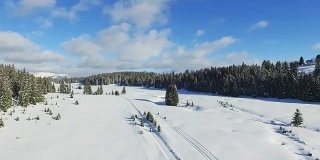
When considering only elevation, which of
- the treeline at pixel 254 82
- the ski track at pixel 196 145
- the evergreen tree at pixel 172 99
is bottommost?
the ski track at pixel 196 145

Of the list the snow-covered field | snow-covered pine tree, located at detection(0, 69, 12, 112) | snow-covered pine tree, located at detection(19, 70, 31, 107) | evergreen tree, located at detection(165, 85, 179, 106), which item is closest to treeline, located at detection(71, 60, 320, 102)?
evergreen tree, located at detection(165, 85, 179, 106)

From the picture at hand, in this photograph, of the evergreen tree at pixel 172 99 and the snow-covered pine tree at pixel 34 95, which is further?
the evergreen tree at pixel 172 99

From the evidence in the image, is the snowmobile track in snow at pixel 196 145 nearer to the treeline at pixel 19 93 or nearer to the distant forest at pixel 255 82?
the treeline at pixel 19 93

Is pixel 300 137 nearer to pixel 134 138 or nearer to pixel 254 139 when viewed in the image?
pixel 254 139

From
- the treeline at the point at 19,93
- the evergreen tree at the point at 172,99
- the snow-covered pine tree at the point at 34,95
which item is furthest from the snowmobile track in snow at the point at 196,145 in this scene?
the evergreen tree at the point at 172,99

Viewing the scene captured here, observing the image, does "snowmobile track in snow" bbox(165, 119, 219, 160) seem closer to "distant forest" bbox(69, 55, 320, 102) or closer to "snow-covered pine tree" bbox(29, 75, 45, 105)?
"snow-covered pine tree" bbox(29, 75, 45, 105)

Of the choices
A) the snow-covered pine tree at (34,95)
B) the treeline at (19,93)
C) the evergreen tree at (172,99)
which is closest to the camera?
the treeline at (19,93)

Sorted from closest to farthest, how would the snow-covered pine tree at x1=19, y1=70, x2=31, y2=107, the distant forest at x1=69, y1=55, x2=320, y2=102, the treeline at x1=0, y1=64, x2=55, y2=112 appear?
the treeline at x1=0, y1=64, x2=55, y2=112 < the snow-covered pine tree at x1=19, y1=70, x2=31, y2=107 < the distant forest at x1=69, y1=55, x2=320, y2=102

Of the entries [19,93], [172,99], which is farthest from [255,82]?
[19,93]

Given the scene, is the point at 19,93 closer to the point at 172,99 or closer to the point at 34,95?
the point at 34,95

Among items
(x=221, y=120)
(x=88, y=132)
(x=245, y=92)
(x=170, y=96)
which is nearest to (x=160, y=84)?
(x=245, y=92)

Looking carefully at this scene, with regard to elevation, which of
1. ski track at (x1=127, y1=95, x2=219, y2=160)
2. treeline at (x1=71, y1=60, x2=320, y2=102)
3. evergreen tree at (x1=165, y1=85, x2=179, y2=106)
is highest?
treeline at (x1=71, y1=60, x2=320, y2=102)
